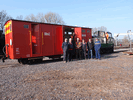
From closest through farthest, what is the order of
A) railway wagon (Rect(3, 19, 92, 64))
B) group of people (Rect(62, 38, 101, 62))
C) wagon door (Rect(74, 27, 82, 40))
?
railway wagon (Rect(3, 19, 92, 64)), group of people (Rect(62, 38, 101, 62)), wagon door (Rect(74, 27, 82, 40))

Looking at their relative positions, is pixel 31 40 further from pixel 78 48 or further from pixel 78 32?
pixel 78 32

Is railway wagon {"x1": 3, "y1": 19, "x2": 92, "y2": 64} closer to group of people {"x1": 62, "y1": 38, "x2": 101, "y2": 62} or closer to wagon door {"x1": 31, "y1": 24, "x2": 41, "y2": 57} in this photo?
wagon door {"x1": 31, "y1": 24, "x2": 41, "y2": 57}

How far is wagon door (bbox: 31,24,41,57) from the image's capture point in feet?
28.3

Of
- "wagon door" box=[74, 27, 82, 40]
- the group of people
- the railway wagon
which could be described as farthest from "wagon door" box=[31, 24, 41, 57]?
A: "wagon door" box=[74, 27, 82, 40]

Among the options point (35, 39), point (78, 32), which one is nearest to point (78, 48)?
point (78, 32)

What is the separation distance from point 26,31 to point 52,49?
2447 millimetres

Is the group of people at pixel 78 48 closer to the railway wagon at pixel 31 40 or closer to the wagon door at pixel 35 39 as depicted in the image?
the railway wagon at pixel 31 40

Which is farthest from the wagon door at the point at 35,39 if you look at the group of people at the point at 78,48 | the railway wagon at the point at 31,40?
the group of people at the point at 78,48

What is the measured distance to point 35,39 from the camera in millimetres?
8672

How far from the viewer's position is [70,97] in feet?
10.7

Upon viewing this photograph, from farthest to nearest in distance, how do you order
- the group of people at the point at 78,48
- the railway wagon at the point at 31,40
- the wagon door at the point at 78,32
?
the wagon door at the point at 78,32 → the group of people at the point at 78,48 → the railway wagon at the point at 31,40

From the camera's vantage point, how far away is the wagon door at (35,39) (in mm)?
8625

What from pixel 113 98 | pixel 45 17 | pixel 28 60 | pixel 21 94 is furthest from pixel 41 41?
pixel 45 17

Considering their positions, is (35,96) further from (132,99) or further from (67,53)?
(67,53)
